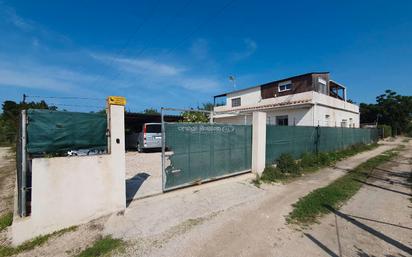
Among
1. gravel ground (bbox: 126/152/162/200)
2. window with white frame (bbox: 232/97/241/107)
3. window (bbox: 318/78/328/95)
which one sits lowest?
gravel ground (bbox: 126/152/162/200)

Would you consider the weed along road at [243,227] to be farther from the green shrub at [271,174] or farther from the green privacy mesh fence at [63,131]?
the green privacy mesh fence at [63,131]

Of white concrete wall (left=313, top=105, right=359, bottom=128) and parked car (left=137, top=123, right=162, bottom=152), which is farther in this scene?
white concrete wall (left=313, top=105, right=359, bottom=128)

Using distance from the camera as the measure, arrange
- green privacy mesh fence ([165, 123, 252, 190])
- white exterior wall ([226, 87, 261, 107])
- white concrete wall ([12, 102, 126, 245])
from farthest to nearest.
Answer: white exterior wall ([226, 87, 261, 107])
green privacy mesh fence ([165, 123, 252, 190])
white concrete wall ([12, 102, 126, 245])

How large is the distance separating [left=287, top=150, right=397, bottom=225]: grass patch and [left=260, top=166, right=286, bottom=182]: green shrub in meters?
1.50

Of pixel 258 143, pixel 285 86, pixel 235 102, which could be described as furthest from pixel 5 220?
pixel 235 102

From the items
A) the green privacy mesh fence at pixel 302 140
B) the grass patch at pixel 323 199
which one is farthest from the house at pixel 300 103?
the grass patch at pixel 323 199

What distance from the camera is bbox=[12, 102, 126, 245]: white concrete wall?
3.48 m

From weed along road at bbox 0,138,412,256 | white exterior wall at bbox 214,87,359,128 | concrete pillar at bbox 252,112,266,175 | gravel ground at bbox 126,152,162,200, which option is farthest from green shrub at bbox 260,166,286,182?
white exterior wall at bbox 214,87,359,128

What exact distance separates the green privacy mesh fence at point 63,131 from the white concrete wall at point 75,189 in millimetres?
210

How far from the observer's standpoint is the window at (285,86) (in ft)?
66.0

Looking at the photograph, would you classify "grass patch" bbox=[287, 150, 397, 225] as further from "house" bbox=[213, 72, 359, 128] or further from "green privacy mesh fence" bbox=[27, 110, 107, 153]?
"house" bbox=[213, 72, 359, 128]

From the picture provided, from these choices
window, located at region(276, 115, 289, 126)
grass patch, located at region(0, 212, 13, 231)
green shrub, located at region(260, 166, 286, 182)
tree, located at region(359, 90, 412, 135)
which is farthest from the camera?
tree, located at region(359, 90, 412, 135)

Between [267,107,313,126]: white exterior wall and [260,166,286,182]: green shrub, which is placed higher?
[267,107,313,126]: white exterior wall

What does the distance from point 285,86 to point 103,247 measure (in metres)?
20.4
